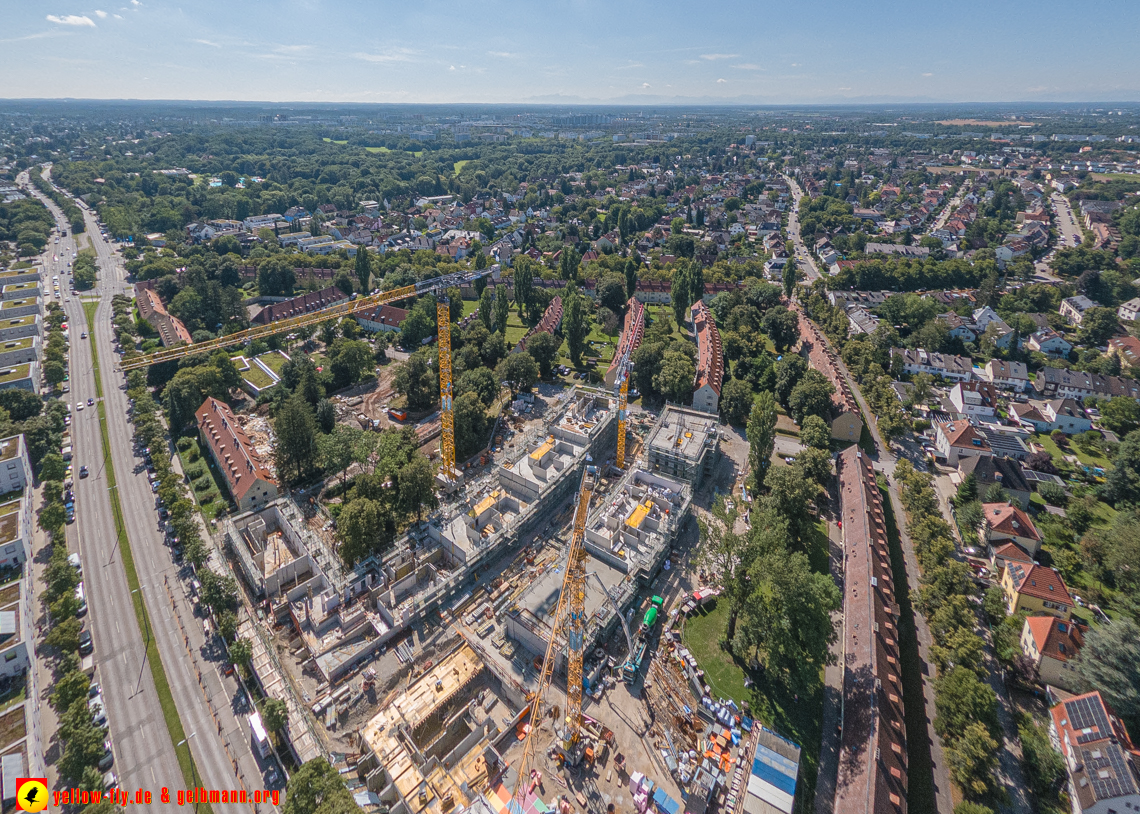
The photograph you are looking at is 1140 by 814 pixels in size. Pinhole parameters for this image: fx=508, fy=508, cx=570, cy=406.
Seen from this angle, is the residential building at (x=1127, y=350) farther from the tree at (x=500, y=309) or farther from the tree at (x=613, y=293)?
the tree at (x=500, y=309)

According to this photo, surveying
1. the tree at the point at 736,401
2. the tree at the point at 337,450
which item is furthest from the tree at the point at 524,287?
the tree at the point at 337,450

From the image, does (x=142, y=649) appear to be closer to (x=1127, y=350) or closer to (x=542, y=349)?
(x=542, y=349)

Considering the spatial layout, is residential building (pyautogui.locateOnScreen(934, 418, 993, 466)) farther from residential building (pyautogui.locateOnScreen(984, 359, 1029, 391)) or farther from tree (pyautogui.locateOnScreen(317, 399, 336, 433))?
tree (pyautogui.locateOnScreen(317, 399, 336, 433))

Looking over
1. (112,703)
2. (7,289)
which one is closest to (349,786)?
(112,703)

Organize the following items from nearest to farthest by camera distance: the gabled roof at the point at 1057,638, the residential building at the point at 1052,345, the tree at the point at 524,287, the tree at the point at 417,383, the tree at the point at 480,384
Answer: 1. the gabled roof at the point at 1057,638
2. the tree at the point at 480,384
3. the tree at the point at 417,383
4. the residential building at the point at 1052,345
5. the tree at the point at 524,287

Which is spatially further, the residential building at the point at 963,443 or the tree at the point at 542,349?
the tree at the point at 542,349

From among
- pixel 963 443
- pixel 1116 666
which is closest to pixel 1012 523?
pixel 963 443

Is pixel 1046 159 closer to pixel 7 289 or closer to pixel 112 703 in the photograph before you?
pixel 112 703
